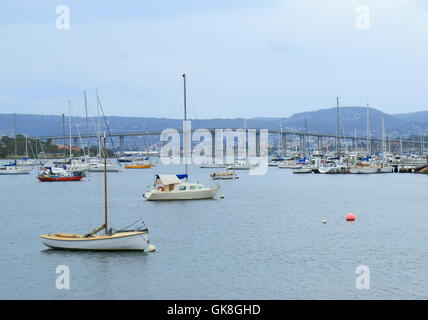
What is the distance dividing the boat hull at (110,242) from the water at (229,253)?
1.07 feet

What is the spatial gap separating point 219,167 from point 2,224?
9430 cm

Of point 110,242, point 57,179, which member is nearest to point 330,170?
point 57,179

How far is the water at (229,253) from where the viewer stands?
21812mm

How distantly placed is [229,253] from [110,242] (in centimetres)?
440

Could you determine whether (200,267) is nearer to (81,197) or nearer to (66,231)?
(66,231)

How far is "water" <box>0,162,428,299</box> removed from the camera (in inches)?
859

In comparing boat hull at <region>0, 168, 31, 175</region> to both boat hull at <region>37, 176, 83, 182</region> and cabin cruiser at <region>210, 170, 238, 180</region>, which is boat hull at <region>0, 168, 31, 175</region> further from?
cabin cruiser at <region>210, 170, 238, 180</region>

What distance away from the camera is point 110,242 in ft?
86.7

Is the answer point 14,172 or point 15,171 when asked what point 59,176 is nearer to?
point 14,172

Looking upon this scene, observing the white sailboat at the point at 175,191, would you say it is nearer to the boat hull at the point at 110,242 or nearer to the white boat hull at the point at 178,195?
the white boat hull at the point at 178,195

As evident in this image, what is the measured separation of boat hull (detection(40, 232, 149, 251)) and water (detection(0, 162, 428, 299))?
0.33m

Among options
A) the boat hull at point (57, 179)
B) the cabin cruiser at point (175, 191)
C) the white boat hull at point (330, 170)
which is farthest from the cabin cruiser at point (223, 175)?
the cabin cruiser at point (175, 191)

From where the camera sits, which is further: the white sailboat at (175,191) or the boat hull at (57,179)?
the boat hull at (57,179)
